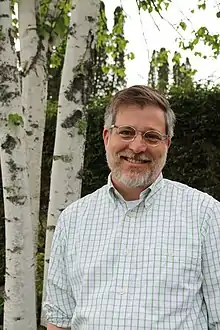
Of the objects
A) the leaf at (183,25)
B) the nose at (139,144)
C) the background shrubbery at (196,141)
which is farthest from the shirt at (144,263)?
the background shrubbery at (196,141)

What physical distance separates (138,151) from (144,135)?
6 centimetres

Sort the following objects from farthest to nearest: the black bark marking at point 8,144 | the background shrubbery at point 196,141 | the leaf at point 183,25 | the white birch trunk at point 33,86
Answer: the background shrubbery at point 196,141, the leaf at point 183,25, the white birch trunk at point 33,86, the black bark marking at point 8,144

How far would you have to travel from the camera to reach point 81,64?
3.80 m

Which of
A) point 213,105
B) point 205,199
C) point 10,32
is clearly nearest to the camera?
point 205,199

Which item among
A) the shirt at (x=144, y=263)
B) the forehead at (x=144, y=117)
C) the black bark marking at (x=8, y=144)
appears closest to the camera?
the shirt at (x=144, y=263)

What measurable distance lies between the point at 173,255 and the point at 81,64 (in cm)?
233

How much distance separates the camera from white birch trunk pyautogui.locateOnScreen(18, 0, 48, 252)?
173 inches

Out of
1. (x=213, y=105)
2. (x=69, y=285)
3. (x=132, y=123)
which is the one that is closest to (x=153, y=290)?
(x=69, y=285)

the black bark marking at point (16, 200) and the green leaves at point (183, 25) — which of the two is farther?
the green leaves at point (183, 25)

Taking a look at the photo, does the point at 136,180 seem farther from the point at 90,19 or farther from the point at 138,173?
the point at 90,19

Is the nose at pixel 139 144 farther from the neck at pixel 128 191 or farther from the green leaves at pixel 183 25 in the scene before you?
the green leaves at pixel 183 25

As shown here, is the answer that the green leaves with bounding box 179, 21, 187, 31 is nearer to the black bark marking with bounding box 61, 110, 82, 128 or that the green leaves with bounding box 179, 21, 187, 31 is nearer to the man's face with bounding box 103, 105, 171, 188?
the black bark marking with bounding box 61, 110, 82, 128

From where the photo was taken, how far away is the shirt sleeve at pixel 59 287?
1.96m

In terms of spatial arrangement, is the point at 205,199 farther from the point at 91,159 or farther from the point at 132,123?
the point at 91,159
